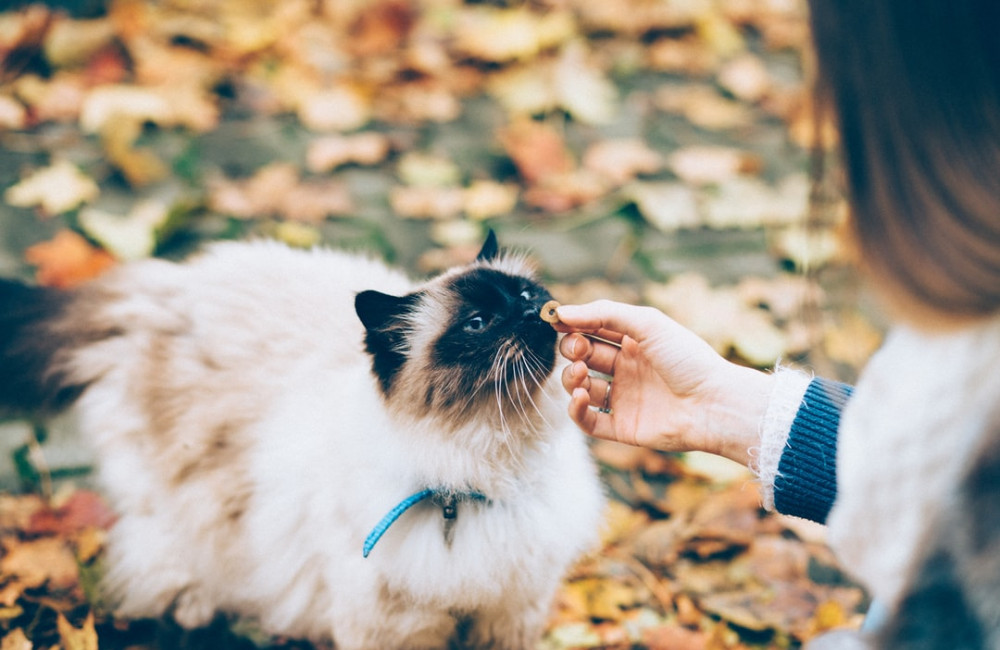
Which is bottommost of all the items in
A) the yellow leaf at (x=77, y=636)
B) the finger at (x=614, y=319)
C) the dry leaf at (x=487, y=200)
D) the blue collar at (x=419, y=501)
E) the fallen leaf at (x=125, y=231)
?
the yellow leaf at (x=77, y=636)

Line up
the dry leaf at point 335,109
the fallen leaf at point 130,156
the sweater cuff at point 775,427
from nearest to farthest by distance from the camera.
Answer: the sweater cuff at point 775,427 → the fallen leaf at point 130,156 → the dry leaf at point 335,109

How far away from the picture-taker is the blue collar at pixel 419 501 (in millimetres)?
1616

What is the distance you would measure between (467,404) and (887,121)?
3.04 ft

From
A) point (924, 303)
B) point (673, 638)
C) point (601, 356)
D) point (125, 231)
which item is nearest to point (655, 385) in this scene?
point (601, 356)

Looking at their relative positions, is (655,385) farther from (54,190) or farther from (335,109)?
(54,190)

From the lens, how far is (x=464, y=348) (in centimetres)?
165

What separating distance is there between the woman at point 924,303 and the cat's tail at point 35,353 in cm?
185

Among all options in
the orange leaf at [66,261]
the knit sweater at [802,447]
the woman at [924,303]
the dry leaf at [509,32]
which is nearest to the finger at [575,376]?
the knit sweater at [802,447]

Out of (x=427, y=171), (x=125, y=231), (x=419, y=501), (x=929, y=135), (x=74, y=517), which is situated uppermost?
(x=929, y=135)

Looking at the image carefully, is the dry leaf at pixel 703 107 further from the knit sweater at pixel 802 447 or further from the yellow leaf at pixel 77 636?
the yellow leaf at pixel 77 636

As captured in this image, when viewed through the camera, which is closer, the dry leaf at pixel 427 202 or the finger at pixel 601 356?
the finger at pixel 601 356

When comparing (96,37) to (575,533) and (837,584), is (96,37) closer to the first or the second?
(575,533)

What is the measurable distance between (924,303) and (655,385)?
0.82 metres

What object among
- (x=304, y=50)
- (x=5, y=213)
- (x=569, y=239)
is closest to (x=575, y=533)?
(x=569, y=239)
